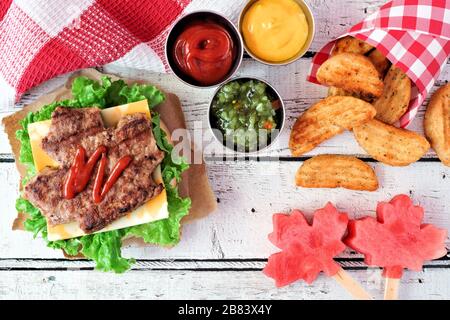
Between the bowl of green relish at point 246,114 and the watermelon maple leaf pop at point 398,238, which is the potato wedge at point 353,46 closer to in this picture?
the bowl of green relish at point 246,114

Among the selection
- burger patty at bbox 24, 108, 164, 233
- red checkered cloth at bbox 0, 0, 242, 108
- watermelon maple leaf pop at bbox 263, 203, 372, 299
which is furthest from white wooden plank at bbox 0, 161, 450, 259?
red checkered cloth at bbox 0, 0, 242, 108

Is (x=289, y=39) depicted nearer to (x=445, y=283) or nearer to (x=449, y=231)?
(x=449, y=231)

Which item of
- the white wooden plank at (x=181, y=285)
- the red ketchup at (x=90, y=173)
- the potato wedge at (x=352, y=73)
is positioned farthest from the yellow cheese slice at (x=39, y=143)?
the potato wedge at (x=352, y=73)

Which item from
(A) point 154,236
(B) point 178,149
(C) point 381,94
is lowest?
(A) point 154,236

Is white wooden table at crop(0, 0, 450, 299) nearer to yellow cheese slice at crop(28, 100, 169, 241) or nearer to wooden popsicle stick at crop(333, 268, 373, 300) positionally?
wooden popsicle stick at crop(333, 268, 373, 300)

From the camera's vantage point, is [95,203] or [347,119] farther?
[347,119]

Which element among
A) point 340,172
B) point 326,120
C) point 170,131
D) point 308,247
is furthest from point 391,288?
point 170,131

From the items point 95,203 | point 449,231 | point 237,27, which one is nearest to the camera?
point 95,203

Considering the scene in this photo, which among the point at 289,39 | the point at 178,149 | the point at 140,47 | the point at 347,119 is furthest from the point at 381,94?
the point at 140,47
